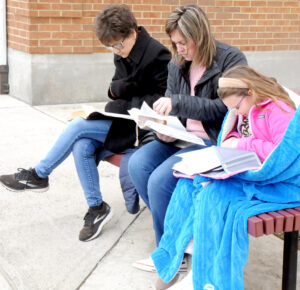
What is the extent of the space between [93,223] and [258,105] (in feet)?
4.79

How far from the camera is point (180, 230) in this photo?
2977 millimetres

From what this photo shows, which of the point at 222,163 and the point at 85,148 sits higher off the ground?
the point at 222,163

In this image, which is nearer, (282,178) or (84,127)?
(282,178)

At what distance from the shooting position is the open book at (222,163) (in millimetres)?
2625

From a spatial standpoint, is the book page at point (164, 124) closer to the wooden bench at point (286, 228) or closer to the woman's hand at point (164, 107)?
the woman's hand at point (164, 107)

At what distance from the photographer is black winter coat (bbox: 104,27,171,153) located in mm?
3770

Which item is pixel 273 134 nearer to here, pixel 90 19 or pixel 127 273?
pixel 127 273

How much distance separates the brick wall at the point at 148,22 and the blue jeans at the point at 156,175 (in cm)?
384

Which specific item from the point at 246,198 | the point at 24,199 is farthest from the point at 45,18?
the point at 246,198

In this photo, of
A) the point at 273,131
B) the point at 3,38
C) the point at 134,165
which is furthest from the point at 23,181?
the point at 3,38

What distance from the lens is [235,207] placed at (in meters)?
2.62

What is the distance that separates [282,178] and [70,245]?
1556 millimetres

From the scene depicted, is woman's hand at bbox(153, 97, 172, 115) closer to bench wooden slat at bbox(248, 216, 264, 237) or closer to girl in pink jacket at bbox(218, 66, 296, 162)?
girl in pink jacket at bbox(218, 66, 296, 162)

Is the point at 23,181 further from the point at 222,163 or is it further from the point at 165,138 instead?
the point at 222,163
